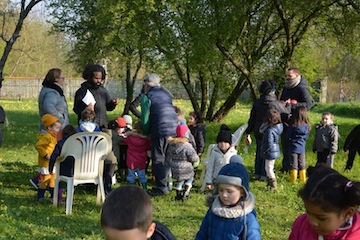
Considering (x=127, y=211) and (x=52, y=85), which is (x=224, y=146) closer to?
(x=52, y=85)

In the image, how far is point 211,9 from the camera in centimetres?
1523

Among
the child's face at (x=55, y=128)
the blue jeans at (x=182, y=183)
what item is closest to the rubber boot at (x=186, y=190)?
the blue jeans at (x=182, y=183)

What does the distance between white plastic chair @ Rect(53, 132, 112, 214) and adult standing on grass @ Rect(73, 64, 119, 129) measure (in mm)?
1117

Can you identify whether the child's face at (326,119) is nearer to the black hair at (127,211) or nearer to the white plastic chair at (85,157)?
the white plastic chair at (85,157)

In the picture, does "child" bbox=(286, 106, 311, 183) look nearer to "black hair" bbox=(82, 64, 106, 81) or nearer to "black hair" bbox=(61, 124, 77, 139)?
"black hair" bbox=(82, 64, 106, 81)

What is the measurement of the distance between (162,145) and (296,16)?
32.6 feet

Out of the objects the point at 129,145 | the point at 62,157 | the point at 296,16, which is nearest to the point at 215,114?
the point at 296,16

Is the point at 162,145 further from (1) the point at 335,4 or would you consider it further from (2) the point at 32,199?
(1) the point at 335,4

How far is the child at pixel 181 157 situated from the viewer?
7.76 meters

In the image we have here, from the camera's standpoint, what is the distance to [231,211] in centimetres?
372

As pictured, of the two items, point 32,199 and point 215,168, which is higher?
point 215,168

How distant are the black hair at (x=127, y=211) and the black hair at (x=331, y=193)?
3.14 feet

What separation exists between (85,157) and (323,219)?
4.93 m

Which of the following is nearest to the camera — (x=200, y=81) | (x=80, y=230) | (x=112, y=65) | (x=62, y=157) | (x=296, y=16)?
(x=80, y=230)
